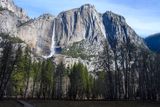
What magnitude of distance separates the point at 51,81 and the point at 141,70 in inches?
1271

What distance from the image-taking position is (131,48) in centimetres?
7481

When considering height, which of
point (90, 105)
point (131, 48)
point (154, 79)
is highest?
point (131, 48)

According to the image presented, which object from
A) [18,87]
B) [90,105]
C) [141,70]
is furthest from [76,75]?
[90,105]

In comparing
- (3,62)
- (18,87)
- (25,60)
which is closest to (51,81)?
(18,87)

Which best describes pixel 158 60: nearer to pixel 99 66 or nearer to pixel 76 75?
pixel 99 66

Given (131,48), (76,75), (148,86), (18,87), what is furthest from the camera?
(76,75)

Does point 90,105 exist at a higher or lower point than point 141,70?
lower

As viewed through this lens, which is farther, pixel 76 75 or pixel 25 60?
pixel 76 75

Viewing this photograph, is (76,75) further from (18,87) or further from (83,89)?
(18,87)

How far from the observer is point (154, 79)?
87.3m

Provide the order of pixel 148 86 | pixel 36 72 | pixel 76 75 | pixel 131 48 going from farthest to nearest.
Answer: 1. pixel 76 75
2. pixel 36 72
3. pixel 148 86
4. pixel 131 48

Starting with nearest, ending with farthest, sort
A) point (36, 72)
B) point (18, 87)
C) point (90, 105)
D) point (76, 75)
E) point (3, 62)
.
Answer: point (90, 105)
point (3, 62)
point (18, 87)
point (36, 72)
point (76, 75)

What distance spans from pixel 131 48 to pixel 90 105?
29813 millimetres

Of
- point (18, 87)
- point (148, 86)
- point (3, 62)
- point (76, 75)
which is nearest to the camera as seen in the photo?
point (3, 62)
